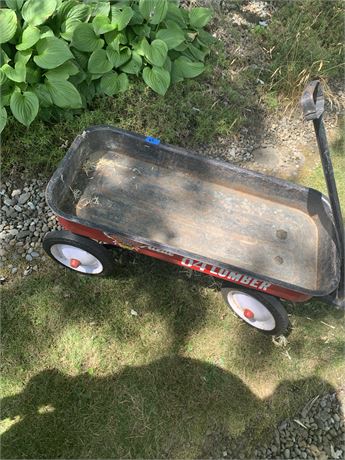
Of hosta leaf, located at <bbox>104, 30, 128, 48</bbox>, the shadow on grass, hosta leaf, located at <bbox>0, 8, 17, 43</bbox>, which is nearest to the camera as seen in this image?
the shadow on grass

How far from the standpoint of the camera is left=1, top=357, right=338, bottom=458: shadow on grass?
240 centimetres

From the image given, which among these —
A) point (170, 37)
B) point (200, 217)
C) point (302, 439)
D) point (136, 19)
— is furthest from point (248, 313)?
point (136, 19)

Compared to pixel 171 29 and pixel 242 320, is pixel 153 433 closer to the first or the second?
pixel 242 320

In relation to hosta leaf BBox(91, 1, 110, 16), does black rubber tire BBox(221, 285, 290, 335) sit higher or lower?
lower

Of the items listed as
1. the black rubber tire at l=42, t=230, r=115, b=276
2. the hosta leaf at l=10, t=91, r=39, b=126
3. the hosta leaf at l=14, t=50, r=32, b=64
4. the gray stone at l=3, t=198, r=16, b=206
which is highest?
the hosta leaf at l=14, t=50, r=32, b=64

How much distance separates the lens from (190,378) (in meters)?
2.64

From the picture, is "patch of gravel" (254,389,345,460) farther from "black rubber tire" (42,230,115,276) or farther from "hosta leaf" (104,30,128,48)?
"hosta leaf" (104,30,128,48)

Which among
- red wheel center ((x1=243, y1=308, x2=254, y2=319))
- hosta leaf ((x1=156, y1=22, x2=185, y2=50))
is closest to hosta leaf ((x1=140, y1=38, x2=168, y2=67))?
hosta leaf ((x1=156, y1=22, x2=185, y2=50))

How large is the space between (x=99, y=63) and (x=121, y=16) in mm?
418

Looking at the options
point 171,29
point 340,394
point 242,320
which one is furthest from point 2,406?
point 171,29

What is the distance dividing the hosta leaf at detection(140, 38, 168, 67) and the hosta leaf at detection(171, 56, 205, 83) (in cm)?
31

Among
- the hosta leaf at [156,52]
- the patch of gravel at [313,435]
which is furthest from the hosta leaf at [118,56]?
the patch of gravel at [313,435]

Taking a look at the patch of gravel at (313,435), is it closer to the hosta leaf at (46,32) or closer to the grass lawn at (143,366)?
the grass lawn at (143,366)

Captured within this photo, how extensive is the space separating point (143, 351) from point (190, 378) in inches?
14.9
